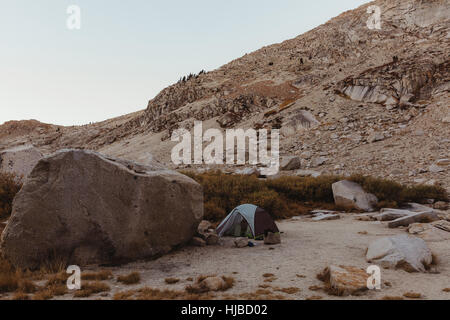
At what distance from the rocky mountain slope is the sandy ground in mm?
11337

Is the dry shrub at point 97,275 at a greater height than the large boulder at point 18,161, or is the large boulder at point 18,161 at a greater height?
the large boulder at point 18,161

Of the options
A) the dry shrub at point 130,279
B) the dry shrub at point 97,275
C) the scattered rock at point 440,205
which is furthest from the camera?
the scattered rock at point 440,205

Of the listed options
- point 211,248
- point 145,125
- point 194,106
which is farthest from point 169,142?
point 211,248

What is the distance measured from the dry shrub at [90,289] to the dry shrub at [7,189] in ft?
31.0

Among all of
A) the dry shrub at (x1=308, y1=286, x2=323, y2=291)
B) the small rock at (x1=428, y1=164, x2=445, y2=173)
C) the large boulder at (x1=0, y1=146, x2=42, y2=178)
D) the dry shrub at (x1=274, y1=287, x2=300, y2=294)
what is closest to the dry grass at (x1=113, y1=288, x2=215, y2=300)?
the dry shrub at (x1=274, y1=287, x2=300, y2=294)

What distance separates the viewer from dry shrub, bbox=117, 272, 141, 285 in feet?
22.9

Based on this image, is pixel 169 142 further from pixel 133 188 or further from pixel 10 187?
pixel 133 188

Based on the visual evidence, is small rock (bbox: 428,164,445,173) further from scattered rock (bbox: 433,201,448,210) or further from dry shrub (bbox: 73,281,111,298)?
dry shrub (bbox: 73,281,111,298)

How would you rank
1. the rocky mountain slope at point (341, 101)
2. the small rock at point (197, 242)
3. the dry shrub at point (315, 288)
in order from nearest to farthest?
the dry shrub at point (315, 288) < the small rock at point (197, 242) < the rocky mountain slope at point (341, 101)

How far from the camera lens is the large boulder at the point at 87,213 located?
7863mm

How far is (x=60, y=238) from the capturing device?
8.06m

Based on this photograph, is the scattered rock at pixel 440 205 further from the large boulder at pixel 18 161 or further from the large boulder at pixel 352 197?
the large boulder at pixel 18 161

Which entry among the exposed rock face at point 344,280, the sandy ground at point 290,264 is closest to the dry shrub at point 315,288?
the sandy ground at point 290,264

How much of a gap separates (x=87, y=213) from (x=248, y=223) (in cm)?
588
